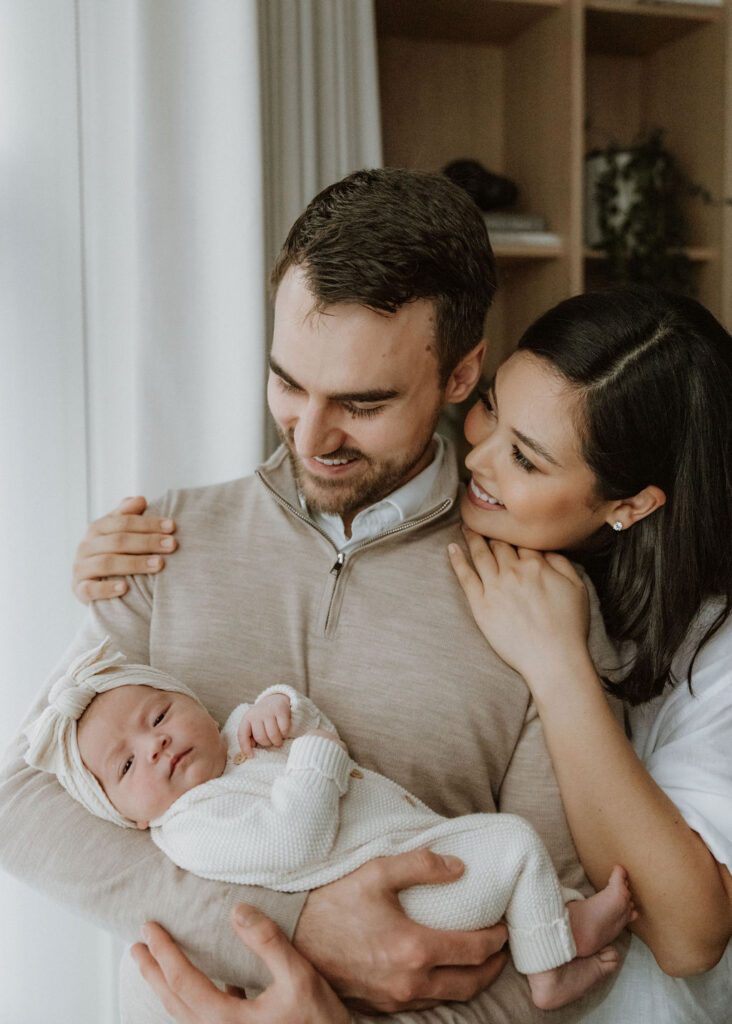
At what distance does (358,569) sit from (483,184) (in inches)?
60.0

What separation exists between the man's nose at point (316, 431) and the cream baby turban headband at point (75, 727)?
42 cm

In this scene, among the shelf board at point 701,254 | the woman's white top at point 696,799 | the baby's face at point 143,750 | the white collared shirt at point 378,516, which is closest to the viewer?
the baby's face at point 143,750

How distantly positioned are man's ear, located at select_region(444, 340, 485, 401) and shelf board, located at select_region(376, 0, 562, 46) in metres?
1.45

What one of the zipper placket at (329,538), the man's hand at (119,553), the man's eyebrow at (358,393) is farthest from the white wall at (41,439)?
the man's eyebrow at (358,393)

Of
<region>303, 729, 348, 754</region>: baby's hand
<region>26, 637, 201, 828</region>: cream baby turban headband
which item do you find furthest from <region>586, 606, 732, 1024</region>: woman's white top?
<region>26, 637, 201, 828</region>: cream baby turban headband

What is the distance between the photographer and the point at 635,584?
1.62 metres

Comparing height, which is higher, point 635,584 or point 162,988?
point 635,584

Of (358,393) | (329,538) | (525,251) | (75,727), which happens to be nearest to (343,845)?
(75,727)

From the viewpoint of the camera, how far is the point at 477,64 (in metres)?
2.97

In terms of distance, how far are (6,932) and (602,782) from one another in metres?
1.39

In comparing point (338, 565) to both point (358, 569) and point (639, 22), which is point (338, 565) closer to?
point (358, 569)

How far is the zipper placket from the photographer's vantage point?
5.02 ft

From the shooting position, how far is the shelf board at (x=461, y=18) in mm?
2617

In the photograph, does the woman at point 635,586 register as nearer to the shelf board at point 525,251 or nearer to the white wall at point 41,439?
the white wall at point 41,439
